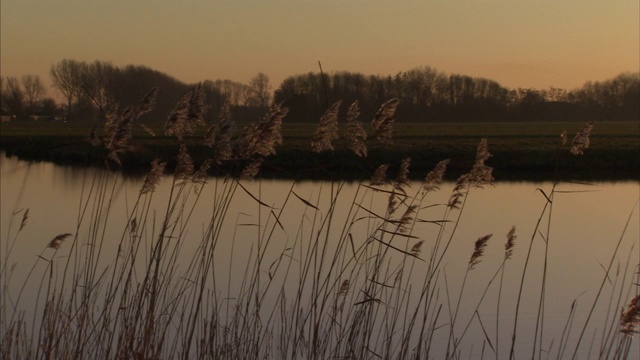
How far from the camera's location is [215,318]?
381cm

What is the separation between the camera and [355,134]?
3.21 metres

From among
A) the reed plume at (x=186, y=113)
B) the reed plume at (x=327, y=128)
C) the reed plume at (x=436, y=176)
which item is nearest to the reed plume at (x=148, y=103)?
the reed plume at (x=186, y=113)

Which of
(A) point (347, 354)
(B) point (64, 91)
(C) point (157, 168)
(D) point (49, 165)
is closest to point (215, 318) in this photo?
(A) point (347, 354)

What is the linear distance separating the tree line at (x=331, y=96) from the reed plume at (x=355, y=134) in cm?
11

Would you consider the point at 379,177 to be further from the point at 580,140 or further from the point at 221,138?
the point at 580,140

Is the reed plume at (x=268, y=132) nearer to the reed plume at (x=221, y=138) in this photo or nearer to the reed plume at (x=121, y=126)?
the reed plume at (x=221, y=138)

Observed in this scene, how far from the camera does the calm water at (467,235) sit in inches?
287

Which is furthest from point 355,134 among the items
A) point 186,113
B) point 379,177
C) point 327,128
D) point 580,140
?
point 580,140

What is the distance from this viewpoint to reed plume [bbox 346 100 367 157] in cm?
318

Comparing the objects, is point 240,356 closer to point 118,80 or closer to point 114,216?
point 118,80

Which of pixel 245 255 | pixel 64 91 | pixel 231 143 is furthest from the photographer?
pixel 245 255

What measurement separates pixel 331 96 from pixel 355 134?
38.8 inches

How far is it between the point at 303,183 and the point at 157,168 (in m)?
16.5

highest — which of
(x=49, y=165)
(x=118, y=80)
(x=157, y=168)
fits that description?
(x=118, y=80)
